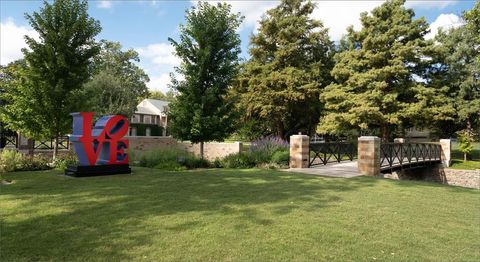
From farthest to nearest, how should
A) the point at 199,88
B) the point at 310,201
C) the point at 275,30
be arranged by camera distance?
the point at 275,30 < the point at 199,88 < the point at 310,201

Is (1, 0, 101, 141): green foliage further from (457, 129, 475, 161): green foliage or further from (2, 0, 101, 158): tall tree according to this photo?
(457, 129, 475, 161): green foliage

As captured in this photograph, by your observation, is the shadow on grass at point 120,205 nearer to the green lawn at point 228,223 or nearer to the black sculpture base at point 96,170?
the green lawn at point 228,223

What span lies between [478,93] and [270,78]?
16.9m

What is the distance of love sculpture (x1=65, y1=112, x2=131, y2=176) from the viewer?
34.6 ft

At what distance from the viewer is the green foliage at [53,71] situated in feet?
39.9

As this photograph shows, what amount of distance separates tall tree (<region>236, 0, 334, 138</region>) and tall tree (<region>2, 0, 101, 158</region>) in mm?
14754

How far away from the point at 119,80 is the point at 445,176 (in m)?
34.5

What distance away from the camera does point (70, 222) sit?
5.22 m

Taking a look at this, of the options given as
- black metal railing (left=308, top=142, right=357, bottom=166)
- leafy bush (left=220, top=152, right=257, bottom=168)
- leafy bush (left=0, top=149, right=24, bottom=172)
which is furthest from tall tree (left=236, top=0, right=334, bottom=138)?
leafy bush (left=0, top=149, right=24, bottom=172)

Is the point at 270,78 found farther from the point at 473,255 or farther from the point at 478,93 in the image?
the point at 473,255

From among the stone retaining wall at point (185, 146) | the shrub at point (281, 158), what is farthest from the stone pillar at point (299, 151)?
the stone retaining wall at point (185, 146)

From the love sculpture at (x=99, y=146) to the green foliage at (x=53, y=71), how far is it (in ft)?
7.37

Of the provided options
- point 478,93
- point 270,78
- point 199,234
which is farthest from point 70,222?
point 478,93

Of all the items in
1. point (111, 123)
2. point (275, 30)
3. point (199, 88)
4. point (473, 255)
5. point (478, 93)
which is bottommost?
point (473, 255)
